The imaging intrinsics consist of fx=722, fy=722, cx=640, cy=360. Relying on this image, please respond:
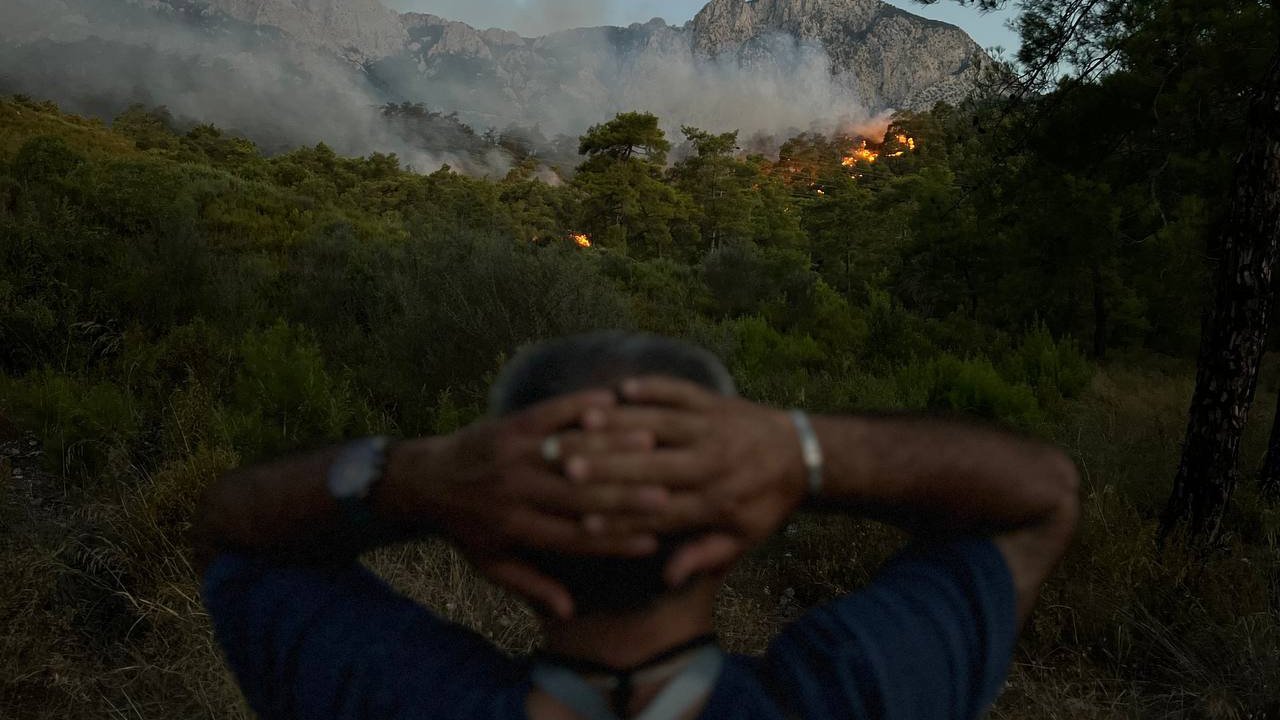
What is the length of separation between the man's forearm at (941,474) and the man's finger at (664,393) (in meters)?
0.14

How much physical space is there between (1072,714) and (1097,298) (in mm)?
16086

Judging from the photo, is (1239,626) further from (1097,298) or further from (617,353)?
(1097,298)

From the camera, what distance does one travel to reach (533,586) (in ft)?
1.99

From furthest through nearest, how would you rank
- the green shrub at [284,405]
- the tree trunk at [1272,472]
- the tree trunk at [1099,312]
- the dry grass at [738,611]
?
the tree trunk at [1099,312] < the tree trunk at [1272,472] < the green shrub at [284,405] < the dry grass at [738,611]

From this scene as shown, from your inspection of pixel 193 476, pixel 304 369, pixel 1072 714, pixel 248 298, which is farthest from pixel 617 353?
pixel 248 298

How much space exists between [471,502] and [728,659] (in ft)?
0.95

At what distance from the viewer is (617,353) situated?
2.09 feet

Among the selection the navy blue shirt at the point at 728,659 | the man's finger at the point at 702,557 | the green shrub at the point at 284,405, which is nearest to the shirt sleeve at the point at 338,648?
the navy blue shirt at the point at 728,659

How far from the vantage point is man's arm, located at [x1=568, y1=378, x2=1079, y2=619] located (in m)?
0.56

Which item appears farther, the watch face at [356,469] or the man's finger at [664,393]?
the watch face at [356,469]

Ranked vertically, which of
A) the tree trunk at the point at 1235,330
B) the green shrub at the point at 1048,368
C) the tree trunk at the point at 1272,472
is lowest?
the green shrub at the point at 1048,368

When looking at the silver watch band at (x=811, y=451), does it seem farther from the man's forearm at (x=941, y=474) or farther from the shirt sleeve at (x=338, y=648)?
the shirt sleeve at (x=338, y=648)

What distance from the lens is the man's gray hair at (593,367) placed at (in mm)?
620

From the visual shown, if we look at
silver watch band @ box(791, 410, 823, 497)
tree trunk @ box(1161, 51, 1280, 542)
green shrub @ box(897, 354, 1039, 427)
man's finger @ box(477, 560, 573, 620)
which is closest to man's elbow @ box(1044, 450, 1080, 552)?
silver watch band @ box(791, 410, 823, 497)
